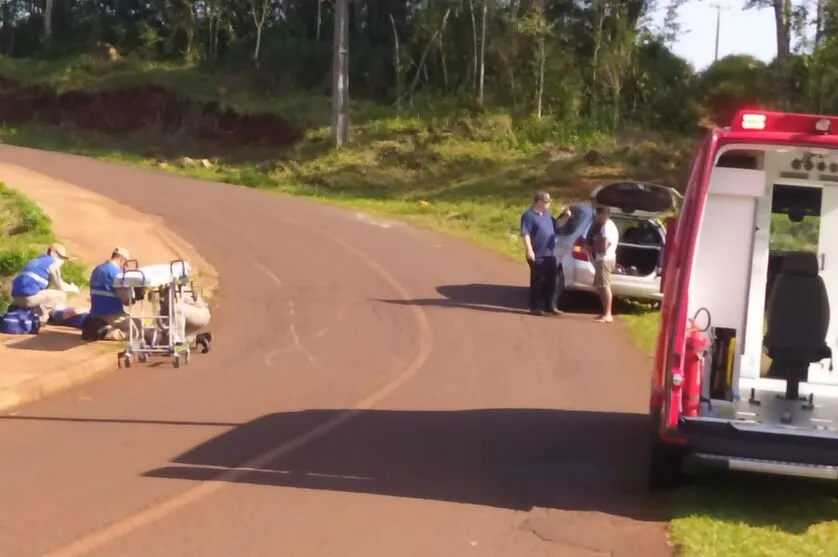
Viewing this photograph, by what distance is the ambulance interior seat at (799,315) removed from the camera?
810cm

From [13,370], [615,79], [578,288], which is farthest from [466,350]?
[615,79]

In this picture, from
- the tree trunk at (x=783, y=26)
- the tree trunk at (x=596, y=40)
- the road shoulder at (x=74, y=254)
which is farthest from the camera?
the tree trunk at (x=596, y=40)

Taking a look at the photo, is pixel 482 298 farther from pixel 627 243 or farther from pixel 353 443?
pixel 353 443

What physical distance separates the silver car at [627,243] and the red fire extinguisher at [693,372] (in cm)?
864

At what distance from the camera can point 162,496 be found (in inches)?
298

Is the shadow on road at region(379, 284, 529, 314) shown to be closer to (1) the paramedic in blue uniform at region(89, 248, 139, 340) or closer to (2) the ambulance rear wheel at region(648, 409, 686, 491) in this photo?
(1) the paramedic in blue uniform at region(89, 248, 139, 340)

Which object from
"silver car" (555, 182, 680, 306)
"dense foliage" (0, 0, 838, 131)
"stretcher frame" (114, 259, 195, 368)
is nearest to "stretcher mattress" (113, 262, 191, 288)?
"stretcher frame" (114, 259, 195, 368)

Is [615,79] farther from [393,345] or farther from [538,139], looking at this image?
[393,345]

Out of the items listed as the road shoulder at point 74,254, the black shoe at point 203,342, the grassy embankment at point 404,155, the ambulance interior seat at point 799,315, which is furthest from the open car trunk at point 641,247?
the ambulance interior seat at point 799,315

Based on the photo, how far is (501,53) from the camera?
158 feet

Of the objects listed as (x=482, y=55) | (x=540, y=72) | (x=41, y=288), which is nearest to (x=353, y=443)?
(x=41, y=288)

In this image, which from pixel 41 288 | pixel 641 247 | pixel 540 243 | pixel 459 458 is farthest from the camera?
pixel 641 247

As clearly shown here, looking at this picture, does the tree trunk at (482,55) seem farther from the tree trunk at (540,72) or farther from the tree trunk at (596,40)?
the tree trunk at (596,40)

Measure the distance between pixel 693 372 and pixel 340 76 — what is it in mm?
33466
